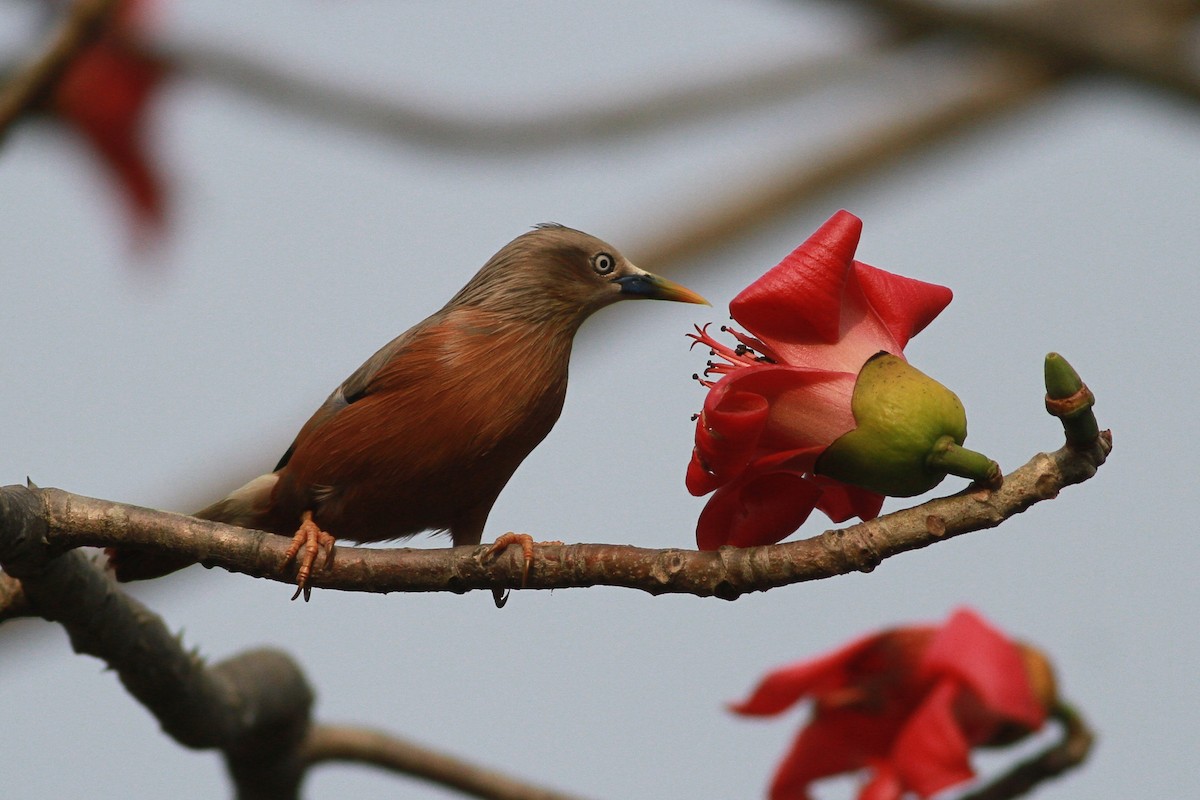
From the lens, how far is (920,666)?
2.80m

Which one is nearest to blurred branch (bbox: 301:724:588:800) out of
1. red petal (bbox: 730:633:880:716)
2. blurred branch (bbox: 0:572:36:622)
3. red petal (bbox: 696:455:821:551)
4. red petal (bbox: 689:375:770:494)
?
red petal (bbox: 730:633:880:716)

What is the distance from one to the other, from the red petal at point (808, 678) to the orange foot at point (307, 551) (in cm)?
95

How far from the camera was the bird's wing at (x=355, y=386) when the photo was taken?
3.49 metres

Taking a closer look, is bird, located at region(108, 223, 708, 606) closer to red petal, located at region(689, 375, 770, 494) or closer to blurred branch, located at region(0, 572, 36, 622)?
blurred branch, located at region(0, 572, 36, 622)

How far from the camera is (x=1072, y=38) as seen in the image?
3.76 metres

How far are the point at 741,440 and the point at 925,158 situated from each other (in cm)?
330

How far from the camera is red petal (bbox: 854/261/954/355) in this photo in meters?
2.38

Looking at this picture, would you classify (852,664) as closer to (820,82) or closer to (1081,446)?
(1081,446)

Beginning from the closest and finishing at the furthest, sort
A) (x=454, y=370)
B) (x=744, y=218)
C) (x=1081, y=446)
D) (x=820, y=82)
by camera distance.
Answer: (x=1081, y=446) < (x=454, y=370) < (x=744, y=218) < (x=820, y=82)

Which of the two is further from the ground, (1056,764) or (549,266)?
(549,266)

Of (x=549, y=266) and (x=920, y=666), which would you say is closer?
(x=920, y=666)

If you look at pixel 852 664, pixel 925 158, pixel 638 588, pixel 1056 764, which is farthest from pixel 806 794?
pixel 925 158

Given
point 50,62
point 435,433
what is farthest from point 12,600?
point 50,62

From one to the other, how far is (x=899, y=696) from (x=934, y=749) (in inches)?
8.5
